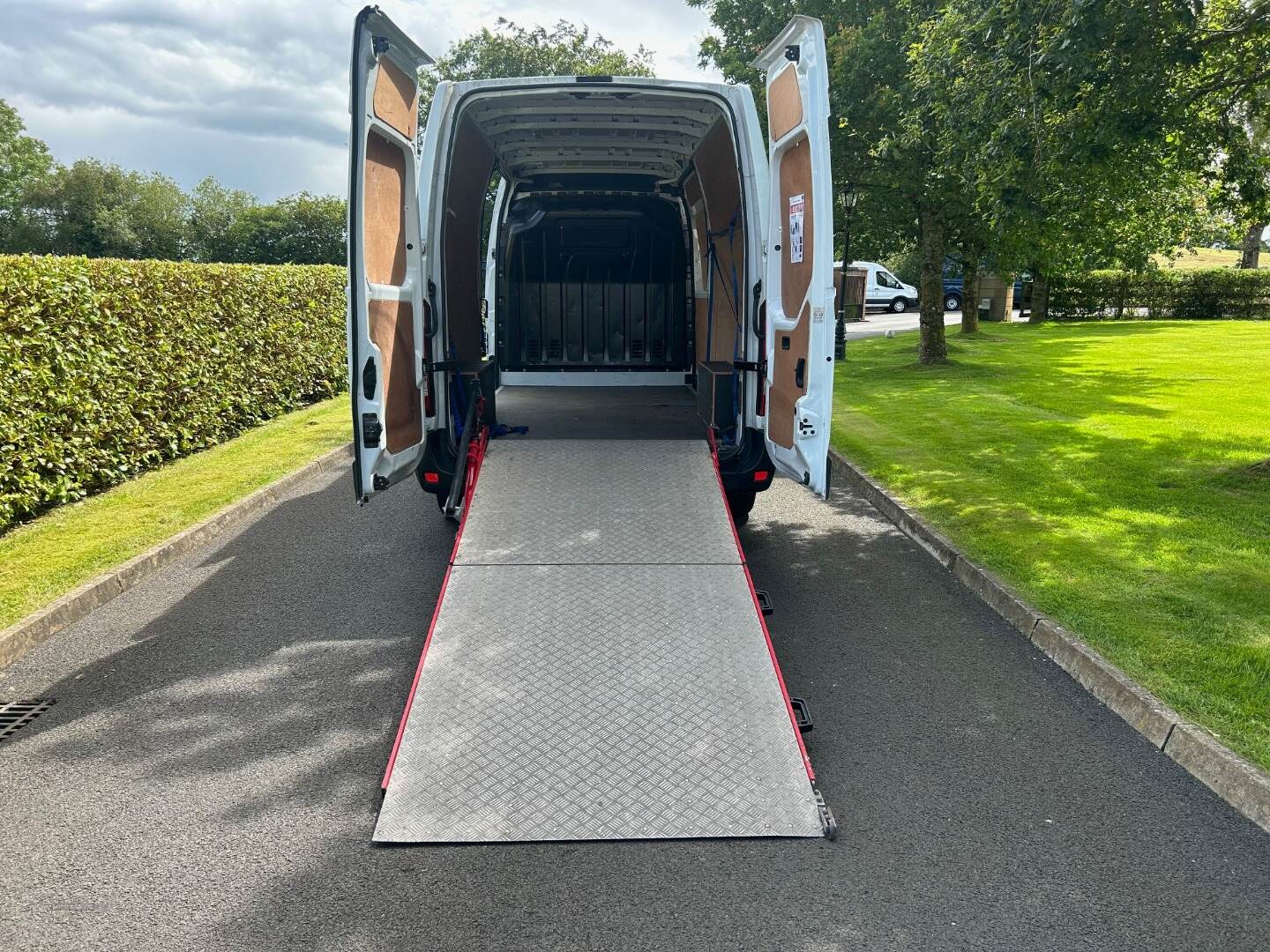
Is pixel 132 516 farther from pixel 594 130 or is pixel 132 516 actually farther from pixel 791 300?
pixel 791 300

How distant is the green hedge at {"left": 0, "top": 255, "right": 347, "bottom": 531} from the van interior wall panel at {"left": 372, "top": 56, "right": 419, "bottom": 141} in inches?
133

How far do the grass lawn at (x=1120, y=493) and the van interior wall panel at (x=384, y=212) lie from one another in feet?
13.0

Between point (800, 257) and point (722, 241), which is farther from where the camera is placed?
point (722, 241)

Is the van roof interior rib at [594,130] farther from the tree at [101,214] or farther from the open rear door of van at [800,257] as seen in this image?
the tree at [101,214]

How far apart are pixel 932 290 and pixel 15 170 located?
6359cm

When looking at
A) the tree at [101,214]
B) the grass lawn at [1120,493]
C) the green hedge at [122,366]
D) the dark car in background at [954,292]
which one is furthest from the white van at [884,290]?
the tree at [101,214]

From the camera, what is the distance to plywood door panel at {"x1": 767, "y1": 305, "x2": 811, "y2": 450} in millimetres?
4550

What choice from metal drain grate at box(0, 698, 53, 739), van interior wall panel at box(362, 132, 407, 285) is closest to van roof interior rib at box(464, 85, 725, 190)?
van interior wall panel at box(362, 132, 407, 285)

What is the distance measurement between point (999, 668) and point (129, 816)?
3.79 meters

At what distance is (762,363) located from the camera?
204 inches

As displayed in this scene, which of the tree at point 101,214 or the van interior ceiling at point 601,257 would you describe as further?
the tree at point 101,214

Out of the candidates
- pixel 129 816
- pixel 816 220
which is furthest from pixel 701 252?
pixel 129 816

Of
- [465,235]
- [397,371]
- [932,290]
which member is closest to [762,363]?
[397,371]

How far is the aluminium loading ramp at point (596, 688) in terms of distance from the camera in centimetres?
301
